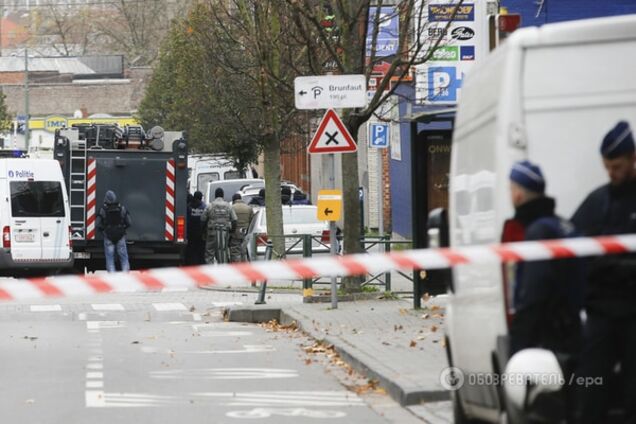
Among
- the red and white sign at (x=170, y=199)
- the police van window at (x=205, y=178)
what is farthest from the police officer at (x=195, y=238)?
the police van window at (x=205, y=178)

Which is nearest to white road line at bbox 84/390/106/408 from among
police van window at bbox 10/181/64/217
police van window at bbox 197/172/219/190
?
police van window at bbox 10/181/64/217

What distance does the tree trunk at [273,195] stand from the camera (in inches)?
1045

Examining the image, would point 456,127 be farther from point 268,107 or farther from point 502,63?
point 268,107

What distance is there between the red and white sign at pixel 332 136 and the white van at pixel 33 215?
37.8ft

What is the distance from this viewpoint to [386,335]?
16.2 m

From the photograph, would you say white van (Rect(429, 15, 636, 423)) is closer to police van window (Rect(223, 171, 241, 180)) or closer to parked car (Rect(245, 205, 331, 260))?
parked car (Rect(245, 205, 331, 260))

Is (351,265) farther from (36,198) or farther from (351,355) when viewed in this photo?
(36,198)

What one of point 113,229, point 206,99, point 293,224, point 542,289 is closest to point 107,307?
point 113,229

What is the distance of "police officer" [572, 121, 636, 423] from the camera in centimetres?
706

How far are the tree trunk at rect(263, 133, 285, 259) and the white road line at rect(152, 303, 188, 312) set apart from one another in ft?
9.67

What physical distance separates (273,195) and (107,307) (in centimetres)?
794

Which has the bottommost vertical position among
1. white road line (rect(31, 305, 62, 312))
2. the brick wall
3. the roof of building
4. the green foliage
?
white road line (rect(31, 305, 62, 312))

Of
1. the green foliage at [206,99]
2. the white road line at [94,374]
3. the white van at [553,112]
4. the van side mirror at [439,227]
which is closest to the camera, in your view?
the white van at [553,112]

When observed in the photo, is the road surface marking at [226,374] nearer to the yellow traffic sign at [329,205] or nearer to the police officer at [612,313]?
the yellow traffic sign at [329,205]
